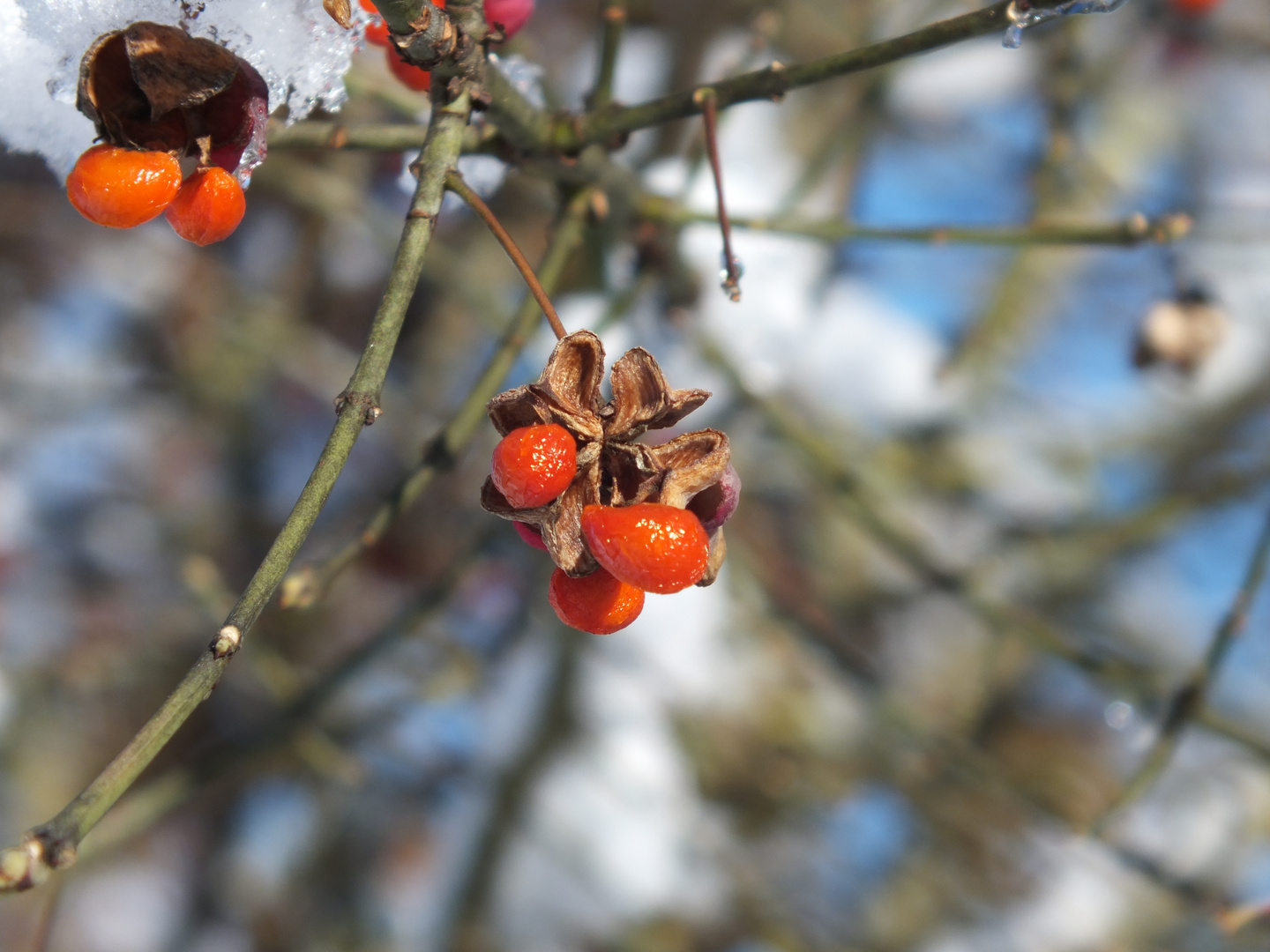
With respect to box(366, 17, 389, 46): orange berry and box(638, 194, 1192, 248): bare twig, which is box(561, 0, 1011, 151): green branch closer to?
box(366, 17, 389, 46): orange berry

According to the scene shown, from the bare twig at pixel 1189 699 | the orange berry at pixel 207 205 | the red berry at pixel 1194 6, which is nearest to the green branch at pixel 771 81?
the orange berry at pixel 207 205

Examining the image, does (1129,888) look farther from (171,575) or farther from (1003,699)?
(171,575)

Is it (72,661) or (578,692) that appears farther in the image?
(72,661)

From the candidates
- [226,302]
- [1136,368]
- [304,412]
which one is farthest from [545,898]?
[1136,368]

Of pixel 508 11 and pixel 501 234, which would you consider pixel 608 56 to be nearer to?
pixel 508 11

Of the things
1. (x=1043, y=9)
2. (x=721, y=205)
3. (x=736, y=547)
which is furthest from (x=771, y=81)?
(x=736, y=547)

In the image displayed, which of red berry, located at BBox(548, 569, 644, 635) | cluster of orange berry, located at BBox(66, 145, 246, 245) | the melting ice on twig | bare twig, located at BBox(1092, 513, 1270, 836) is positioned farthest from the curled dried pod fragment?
bare twig, located at BBox(1092, 513, 1270, 836)
